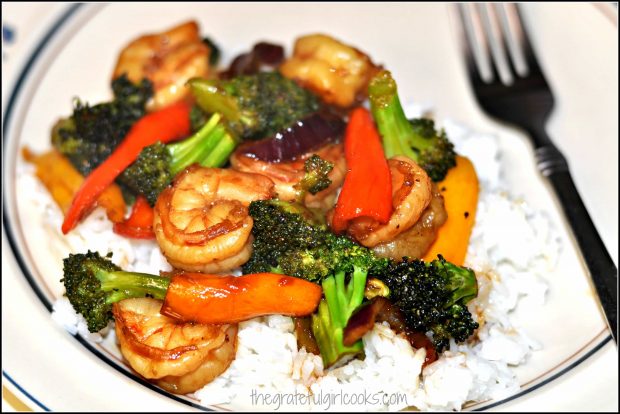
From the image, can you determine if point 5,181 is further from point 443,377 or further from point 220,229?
A: point 443,377

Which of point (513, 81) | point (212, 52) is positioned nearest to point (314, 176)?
point (212, 52)

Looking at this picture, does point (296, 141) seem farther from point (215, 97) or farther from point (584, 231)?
point (584, 231)

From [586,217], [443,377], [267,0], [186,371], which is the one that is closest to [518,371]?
[443,377]

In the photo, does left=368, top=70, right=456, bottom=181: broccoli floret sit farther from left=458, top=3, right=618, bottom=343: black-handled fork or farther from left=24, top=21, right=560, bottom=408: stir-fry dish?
left=458, top=3, right=618, bottom=343: black-handled fork

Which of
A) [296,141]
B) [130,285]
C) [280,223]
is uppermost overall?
[296,141]

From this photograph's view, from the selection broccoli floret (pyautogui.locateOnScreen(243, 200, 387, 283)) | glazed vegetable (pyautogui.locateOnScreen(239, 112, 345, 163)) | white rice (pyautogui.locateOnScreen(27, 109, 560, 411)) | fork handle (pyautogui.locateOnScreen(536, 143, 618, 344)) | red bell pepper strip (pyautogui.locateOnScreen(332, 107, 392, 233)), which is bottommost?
white rice (pyautogui.locateOnScreen(27, 109, 560, 411))

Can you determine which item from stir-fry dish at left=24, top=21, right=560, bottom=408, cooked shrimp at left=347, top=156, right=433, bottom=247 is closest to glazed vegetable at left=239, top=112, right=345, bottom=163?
stir-fry dish at left=24, top=21, right=560, bottom=408
